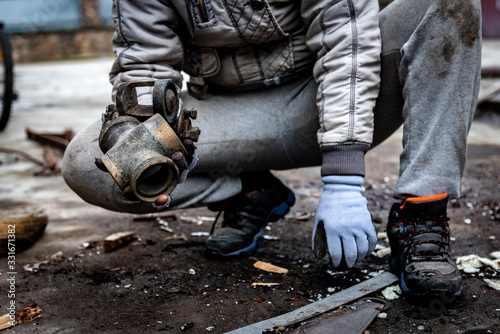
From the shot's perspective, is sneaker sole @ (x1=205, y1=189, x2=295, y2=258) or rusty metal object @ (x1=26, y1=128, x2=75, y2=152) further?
rusty metal object @ (x1=26, y1=128, x2=75, y2=152)

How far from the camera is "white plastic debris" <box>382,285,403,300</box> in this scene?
1493 millimetres

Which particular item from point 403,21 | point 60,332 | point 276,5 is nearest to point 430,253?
point 403,21

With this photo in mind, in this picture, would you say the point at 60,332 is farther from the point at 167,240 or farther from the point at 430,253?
the point at 430,253

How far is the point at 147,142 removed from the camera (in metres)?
1.21

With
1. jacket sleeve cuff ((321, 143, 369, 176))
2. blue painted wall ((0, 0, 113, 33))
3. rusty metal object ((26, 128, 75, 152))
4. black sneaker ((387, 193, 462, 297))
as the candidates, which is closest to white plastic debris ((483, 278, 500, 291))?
black sneaker ((387, 193, 462, 297))

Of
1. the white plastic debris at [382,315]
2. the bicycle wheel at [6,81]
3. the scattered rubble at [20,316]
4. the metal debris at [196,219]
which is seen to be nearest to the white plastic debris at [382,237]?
the white plastic debris at [382,315]

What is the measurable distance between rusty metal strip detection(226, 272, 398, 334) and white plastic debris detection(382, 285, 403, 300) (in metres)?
0.01

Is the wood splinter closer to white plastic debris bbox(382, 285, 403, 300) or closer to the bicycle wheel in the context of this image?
white plastic debris bbox(382, 285, 403, 300)

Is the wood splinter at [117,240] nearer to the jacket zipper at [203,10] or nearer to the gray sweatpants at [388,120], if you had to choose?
the gray sweatpants at [388,120]

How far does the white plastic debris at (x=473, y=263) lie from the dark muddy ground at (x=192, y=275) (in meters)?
0.03

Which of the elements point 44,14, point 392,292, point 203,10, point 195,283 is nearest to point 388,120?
point 392,292

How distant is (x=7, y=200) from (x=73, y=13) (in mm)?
15011

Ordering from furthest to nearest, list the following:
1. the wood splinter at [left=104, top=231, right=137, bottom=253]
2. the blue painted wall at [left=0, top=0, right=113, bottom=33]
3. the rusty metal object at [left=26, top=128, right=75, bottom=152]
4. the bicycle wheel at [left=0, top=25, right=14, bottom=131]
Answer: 1. the blue painted wall at [left=0, top=0, right=113, bottom=33]
2. the bicycle wheel at [left=0, top=25, right=14, bottom=131]
3. the rusty metal object at [left=26, top=128, right=75, bottom=152]
4. the wood splinter at [left=104, top=231, right=137, bottom=253]

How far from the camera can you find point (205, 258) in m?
1.83
